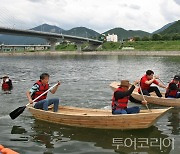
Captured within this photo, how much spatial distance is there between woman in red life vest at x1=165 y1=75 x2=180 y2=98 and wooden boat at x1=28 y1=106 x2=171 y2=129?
4468 mm

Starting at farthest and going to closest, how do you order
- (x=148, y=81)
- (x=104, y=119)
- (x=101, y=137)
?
(x=148, y=81) < (x=104, y=119) < (x=101, y=137)

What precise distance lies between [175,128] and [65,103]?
7.74 meters

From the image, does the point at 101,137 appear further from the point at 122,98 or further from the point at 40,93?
the point at 40,93

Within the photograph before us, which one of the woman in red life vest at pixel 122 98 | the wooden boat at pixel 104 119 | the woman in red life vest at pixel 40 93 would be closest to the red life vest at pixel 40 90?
the woman in red life vest at pixel 40 93

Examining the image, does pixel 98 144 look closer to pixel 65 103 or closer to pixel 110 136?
pixel 110 136

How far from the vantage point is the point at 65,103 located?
1811 centimetres

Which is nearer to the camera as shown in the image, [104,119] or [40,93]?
[104,119]

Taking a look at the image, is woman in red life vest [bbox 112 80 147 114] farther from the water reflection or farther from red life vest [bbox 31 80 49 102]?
red life vest [bbox 31 80 49 102]

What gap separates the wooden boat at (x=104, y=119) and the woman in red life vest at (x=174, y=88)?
14.7ft

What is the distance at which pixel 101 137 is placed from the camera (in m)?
11.0

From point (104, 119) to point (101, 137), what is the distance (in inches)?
26.5

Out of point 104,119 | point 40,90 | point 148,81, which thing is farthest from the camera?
point 148,81

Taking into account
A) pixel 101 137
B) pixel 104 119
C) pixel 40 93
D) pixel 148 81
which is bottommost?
pixel 101 137

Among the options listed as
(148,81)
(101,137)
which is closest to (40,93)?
(101,137)
